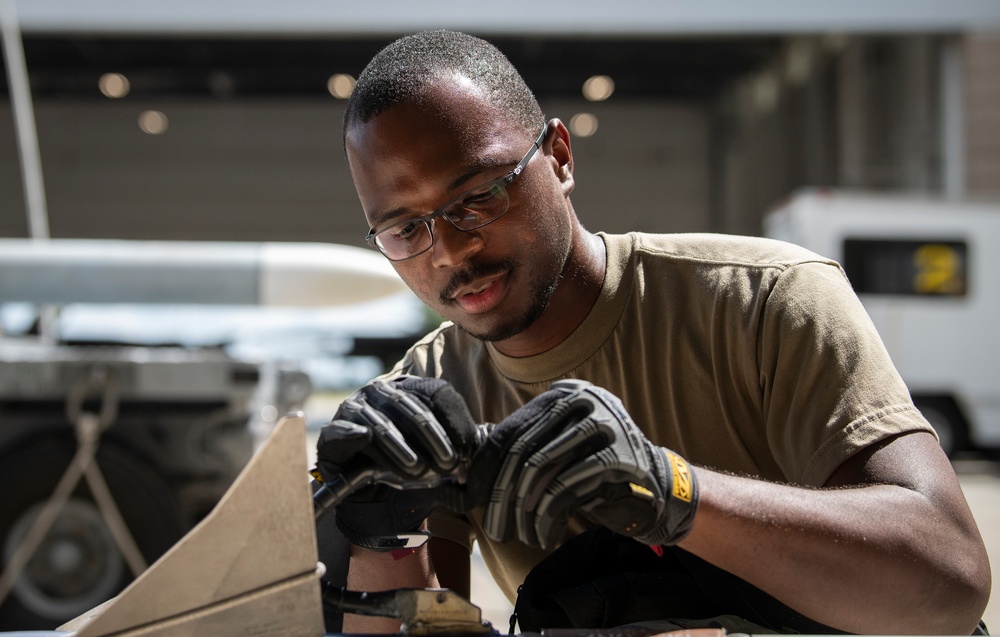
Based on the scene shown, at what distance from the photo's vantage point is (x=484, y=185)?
1732mm

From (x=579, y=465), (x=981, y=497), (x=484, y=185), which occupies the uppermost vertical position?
(x=484, y=185)

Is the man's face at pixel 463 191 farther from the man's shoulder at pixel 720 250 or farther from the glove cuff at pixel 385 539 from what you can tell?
the glove cuff at pixel 385 539

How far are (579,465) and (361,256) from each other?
551 centimetres

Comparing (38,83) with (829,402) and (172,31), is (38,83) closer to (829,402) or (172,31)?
(172,31)

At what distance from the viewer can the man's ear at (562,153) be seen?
78.4 inches

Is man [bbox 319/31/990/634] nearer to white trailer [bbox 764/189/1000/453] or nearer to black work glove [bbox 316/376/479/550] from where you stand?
black work glove [bbox 316/376/479/550]

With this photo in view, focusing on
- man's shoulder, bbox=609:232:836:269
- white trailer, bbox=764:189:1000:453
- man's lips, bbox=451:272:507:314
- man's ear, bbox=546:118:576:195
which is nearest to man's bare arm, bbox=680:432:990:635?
man's shoulder, bbox=609:232:836:269

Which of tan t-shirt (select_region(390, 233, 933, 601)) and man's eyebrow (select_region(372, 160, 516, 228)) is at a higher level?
man's eyebrow (select_region(372, 160, 516, 228))

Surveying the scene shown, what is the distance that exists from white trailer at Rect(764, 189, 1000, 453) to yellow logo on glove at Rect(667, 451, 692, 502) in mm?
10035

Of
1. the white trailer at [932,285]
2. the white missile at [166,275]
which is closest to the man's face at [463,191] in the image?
the white missile at [166,275]

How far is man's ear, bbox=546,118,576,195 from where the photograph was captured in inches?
78.4

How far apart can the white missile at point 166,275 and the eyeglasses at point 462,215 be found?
452 centimetres

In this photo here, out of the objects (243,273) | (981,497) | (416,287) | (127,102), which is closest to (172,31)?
(127,102)

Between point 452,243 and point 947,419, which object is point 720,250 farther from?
point 947,419
